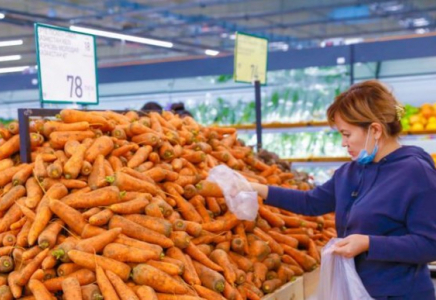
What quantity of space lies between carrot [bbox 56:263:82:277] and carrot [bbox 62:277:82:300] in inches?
2.9

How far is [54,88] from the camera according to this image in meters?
3.22

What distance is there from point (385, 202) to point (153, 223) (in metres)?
0.92

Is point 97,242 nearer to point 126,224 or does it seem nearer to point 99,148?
point 126,224

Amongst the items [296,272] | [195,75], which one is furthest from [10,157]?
[195,75]

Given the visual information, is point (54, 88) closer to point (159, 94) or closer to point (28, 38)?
point (159, 94)

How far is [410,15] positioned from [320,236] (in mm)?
15045

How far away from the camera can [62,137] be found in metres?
2.69

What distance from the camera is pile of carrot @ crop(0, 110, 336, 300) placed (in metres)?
2.17

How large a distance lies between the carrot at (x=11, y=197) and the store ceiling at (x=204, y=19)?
33.9ft

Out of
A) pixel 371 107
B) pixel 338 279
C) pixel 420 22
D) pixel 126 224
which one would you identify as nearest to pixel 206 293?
pixel 126 224

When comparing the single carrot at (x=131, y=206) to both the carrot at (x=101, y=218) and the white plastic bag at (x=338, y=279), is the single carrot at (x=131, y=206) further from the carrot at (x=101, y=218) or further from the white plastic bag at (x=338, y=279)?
the white plastic bag at (x=338, y=279)

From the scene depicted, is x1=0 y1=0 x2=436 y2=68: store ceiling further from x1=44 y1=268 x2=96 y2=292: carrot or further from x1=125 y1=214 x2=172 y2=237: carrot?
x1=44 y1=268 x2=96 y2=292: carrot

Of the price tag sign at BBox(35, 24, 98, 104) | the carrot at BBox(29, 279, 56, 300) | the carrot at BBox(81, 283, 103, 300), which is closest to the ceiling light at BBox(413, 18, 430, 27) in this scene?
the price tag sign at BBox(35, 24, 98, 104)

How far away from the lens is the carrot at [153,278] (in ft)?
7.13
